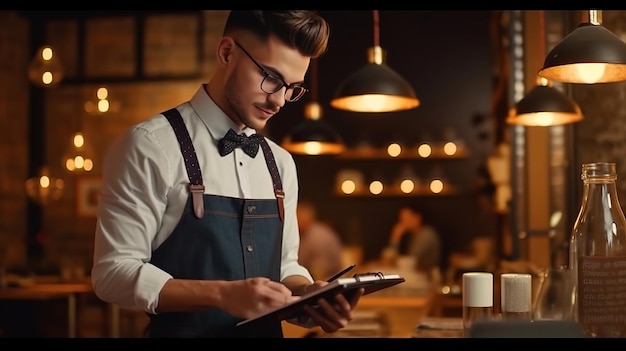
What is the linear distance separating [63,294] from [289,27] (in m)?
5.42

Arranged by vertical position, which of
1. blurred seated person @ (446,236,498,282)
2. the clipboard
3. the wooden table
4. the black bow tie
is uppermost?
the black bow tie

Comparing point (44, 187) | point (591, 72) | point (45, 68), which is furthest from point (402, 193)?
point (591, 72)

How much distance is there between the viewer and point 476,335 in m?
1.45

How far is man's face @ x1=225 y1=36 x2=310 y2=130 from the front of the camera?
227cm

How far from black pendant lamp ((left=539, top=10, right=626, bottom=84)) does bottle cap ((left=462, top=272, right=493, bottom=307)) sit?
2.11 ft

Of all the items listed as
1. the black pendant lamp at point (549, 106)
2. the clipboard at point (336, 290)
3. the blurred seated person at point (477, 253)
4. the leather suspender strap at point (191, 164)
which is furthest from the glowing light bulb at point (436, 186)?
the clipboard at point (336, 290)

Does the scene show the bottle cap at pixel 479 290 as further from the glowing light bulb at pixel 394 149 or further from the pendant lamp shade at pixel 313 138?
the glowing light bulb at pixel 394 149

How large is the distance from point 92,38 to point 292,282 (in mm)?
6379

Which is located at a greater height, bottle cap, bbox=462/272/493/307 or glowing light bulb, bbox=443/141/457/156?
glowing light bulb, bbox=443/141/457/156

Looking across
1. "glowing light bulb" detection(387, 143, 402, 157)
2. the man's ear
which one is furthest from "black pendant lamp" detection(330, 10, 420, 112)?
"glowing light bulb" detection(387, 143, 402, 157)

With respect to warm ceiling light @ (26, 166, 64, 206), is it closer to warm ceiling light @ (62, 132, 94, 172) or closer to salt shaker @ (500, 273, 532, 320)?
warm ceiling light @ (62, 132, 94, 172)

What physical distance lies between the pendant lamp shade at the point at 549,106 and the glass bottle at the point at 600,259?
1253 millimetres

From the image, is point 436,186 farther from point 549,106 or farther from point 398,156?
point 549,106

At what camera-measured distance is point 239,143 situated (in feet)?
7.66
